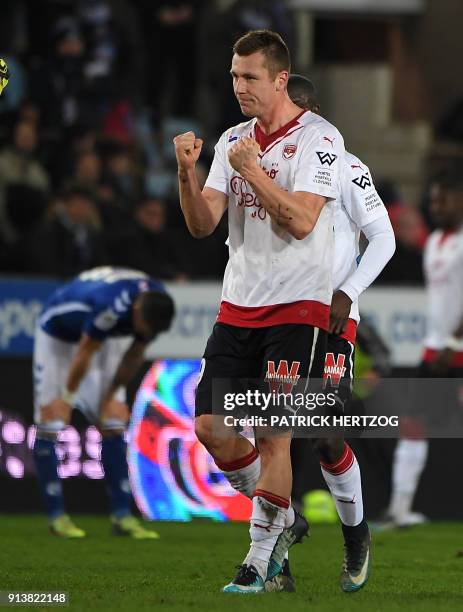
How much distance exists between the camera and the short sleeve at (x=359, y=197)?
7.66m

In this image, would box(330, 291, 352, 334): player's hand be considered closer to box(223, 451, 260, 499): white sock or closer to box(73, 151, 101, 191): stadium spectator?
box(223, 451, 260, 499): white sock

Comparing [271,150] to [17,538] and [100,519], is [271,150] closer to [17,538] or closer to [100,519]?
[17,538]

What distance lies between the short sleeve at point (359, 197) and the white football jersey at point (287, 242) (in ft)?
1.14

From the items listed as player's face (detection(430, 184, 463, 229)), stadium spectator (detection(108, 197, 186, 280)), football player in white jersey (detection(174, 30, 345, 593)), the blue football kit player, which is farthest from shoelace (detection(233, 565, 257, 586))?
stadium spectator (detection(108, 197, 186, 280))

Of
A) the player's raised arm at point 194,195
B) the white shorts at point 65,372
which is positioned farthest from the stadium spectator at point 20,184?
the player's raised arm at point 194,195

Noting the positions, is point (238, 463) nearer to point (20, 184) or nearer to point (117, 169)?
point (20, 184)

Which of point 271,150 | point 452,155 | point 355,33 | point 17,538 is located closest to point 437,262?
point 17,538

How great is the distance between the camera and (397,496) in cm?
1212

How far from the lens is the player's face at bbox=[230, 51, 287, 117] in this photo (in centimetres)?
711

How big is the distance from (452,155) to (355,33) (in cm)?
268

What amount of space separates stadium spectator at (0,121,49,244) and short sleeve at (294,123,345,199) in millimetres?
7483

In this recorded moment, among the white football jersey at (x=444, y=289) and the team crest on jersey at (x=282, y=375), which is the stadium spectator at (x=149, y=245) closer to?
the white football jersey at (x=444, y=289)

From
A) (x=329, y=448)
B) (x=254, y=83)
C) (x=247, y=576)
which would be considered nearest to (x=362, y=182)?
(x=254, y=83)

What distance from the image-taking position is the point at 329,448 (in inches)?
289
